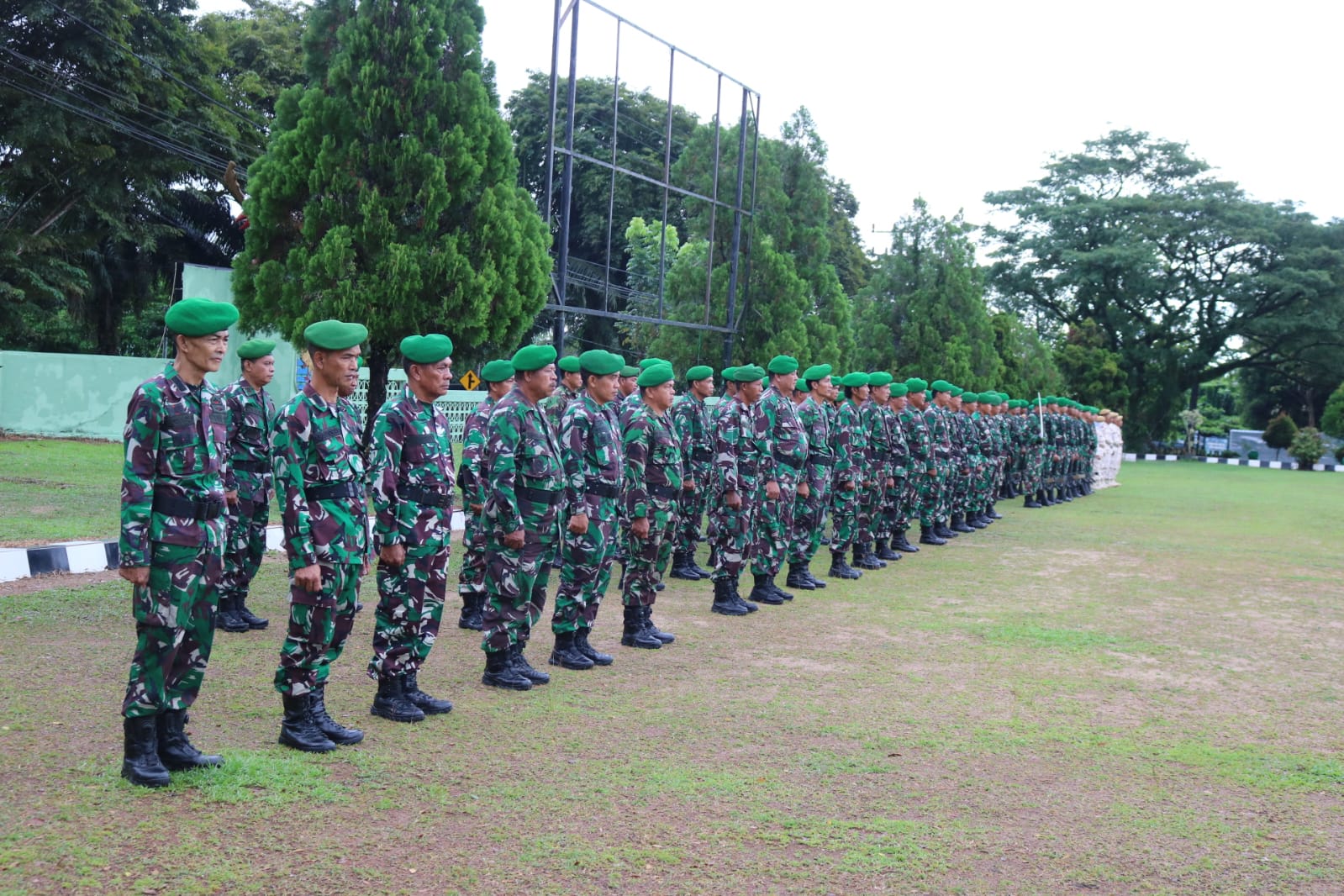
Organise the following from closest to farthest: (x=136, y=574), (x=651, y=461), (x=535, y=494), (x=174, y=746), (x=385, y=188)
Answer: (x=136, y=574)
(x=174, y=746)
(x=535, y=494)
(x=651, y=461)
(x=385, y=188)

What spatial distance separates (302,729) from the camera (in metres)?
4.34

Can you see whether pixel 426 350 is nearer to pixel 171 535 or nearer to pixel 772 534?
pixel 171 535

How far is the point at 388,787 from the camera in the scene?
3977 millimetres

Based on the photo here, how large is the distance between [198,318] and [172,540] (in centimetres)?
77

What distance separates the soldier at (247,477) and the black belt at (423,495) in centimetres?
178

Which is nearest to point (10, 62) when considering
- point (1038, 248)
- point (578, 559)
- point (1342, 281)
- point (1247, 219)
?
point (578, 559)

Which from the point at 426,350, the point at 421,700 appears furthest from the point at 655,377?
the point at 421,700

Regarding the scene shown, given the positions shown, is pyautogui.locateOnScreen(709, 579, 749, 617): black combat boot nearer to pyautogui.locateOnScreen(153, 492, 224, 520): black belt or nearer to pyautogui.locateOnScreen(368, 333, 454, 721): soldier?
pyautogui.locateOnScreen(368, 333, 454, 721): soldier

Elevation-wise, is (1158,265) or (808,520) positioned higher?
(1158,265)

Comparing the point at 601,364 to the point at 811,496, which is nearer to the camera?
the point at 601,364

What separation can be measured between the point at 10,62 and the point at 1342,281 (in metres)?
39.0

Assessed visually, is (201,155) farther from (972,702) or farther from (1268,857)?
(1268,857)

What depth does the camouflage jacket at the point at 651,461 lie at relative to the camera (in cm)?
664

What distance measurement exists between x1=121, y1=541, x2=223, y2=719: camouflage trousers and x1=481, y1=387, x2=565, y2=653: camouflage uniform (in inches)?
65.0
